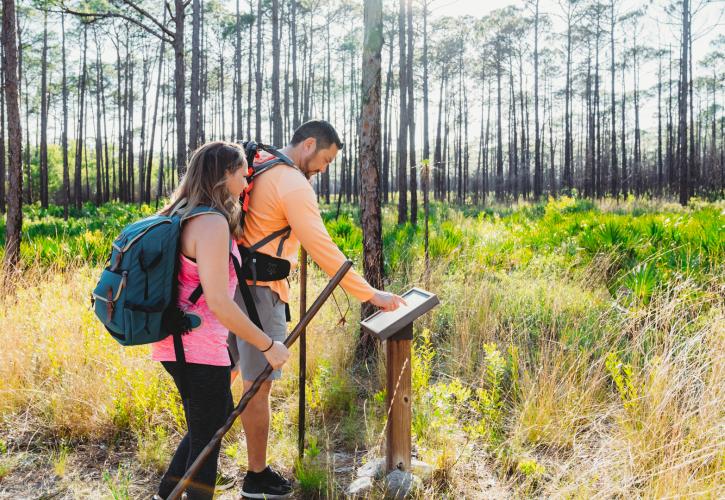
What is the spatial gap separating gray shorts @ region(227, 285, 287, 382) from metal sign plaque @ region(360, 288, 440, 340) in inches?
18.3

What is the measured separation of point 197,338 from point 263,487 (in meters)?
1.18

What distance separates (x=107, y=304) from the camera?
1896 mm

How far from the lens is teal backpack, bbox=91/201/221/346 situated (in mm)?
1832

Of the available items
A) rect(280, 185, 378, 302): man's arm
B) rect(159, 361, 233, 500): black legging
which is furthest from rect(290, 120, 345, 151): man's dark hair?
rect(159, 361, 233, 500): black legging

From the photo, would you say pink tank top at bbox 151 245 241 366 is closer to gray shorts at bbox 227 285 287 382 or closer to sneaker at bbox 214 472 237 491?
gray shorts at bbox 227 285 287 382

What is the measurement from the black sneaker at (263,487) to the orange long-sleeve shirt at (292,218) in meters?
1.07

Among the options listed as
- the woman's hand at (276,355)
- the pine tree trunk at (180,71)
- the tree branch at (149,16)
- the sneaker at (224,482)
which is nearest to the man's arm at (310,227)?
the woman's hand at (276,355)

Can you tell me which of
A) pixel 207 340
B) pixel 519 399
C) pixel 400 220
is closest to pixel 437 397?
pixel 519 399

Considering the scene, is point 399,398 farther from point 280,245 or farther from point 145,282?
point 145,282

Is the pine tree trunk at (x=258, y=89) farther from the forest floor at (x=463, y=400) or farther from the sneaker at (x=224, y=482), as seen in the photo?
the sneaker at (x=224, y=482)

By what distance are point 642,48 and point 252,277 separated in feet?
134

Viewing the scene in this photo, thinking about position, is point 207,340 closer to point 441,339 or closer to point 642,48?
point 441,339

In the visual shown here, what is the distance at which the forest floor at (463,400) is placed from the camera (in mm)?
2721

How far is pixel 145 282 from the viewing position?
1844mm
